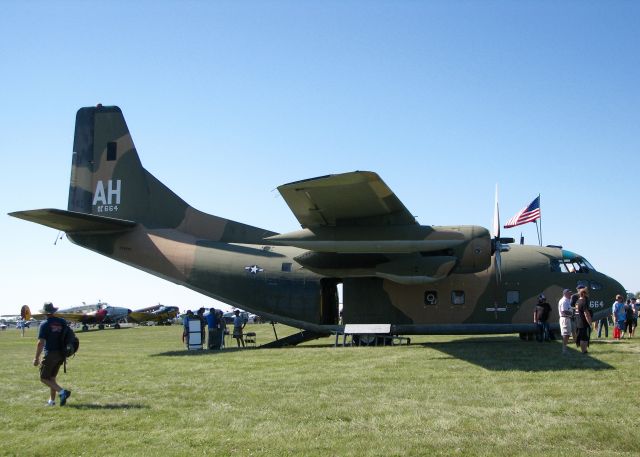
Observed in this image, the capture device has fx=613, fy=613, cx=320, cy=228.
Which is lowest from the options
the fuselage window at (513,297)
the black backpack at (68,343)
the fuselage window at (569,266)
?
the black backpack at (68,343)

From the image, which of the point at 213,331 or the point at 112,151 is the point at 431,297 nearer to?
the point at 213,331

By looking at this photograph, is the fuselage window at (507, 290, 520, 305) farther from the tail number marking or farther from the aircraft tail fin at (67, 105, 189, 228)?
the tail number marking

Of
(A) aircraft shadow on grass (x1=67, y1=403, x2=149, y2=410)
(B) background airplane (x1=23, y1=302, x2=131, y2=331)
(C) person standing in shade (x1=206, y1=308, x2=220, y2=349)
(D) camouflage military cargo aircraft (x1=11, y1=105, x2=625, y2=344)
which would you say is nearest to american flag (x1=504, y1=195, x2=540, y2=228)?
(D) camouflage military cargo aircraft (x1=11, y1=105, x2=625, y2=344)

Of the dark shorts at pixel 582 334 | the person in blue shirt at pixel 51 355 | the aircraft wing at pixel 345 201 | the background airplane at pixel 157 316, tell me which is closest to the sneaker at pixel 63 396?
the person in blue shirt at pixel 51 355

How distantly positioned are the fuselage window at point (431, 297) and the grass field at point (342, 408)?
15.1ft

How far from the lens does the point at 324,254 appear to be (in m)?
21.0

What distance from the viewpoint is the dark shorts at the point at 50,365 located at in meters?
11.1

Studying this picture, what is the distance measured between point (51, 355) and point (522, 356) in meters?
11.7

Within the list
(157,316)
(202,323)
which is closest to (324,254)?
(202,323)

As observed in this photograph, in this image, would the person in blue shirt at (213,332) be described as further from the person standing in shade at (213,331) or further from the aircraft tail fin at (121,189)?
the aircraft tail fin at (121,189)

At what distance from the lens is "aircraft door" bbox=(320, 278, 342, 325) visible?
22.4 meters

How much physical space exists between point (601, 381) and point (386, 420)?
5.32 m

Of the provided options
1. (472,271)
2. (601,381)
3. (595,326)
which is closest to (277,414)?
(601,381)

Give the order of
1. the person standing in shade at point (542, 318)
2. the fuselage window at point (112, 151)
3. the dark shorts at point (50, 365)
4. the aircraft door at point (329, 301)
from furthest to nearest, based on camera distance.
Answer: the fuselage window at point (112, 151) → the aircraft door at point (329, 301) → the person standing in shade at point (542, 318) → the dark shorts at point (50, 365)
